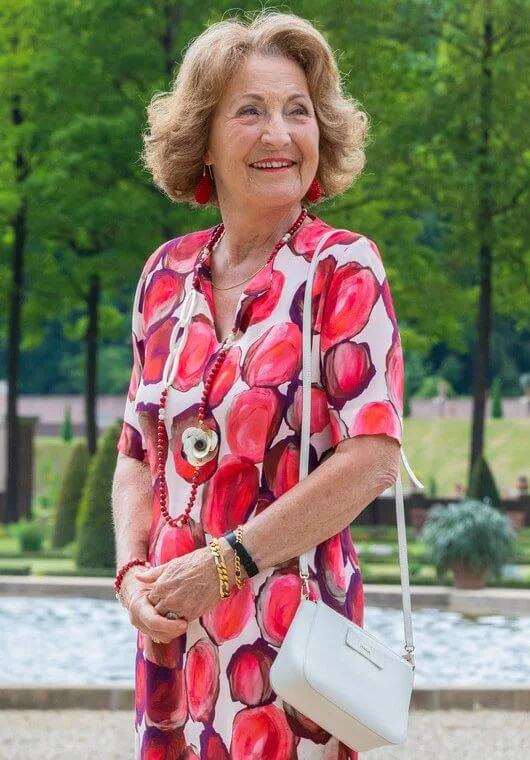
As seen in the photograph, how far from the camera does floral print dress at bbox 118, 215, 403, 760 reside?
2.68m

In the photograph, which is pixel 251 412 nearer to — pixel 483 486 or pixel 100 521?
pixel 100 521

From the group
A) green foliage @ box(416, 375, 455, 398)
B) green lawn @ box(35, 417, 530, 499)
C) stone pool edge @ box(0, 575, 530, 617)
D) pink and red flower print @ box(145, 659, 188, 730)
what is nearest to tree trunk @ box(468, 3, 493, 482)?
stone pool edge @ box(0, 575, 530, 617)

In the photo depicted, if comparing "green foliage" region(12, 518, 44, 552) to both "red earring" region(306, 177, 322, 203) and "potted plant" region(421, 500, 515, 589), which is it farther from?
"red earring" region(306, 177, 322, 203)

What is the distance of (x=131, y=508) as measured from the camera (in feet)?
9.81

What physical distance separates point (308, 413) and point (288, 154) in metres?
0.50

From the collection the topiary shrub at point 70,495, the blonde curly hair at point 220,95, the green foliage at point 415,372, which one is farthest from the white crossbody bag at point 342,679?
the green foliage at point 415,372

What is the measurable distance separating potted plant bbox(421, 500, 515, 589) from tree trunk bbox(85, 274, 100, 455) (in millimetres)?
13068

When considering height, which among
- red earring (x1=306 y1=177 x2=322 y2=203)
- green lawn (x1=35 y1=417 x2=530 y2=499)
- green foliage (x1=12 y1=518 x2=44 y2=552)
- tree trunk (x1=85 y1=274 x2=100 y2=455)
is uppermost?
red earring (x1=306 y1=177 x2=322 y2=203)

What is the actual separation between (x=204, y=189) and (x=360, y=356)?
1.99 feet

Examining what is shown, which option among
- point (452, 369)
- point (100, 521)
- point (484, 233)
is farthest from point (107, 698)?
point (452, 369)

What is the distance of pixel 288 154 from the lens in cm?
287

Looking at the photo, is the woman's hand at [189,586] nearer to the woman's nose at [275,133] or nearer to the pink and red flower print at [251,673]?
the pink and red flower print at [251,673]

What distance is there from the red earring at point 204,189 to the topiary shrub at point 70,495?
1864 cm

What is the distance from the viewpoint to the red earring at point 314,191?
3.03 meters
